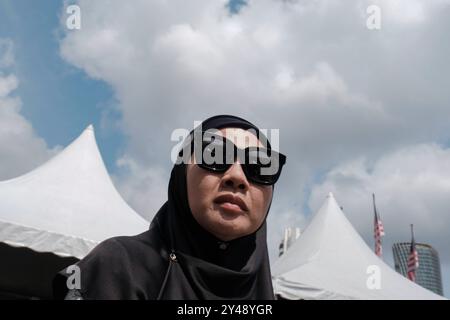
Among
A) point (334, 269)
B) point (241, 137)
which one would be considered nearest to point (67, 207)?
point (334, 269)

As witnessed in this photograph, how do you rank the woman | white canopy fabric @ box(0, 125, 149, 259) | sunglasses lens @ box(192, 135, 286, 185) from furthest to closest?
white canopy fabric @ box(0, 125, 149, 259)
sunglasses lens @ box(192, 135, 286, 185)
the woman

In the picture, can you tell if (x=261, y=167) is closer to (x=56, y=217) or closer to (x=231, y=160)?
(x=231, y=160)

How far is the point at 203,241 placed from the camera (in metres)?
1.13

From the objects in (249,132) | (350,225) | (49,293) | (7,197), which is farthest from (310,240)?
(249,132)

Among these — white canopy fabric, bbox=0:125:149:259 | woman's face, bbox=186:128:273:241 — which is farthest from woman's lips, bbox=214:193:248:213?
white canopy fabric, bbox=0:125:149:259

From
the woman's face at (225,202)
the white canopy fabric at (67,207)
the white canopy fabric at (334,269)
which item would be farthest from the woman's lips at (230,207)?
the white canopy fabric at (334,269)

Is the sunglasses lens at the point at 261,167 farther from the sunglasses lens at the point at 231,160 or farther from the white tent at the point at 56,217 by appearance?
the white tent at the point at 56,217

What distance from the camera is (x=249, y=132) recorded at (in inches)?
49.7

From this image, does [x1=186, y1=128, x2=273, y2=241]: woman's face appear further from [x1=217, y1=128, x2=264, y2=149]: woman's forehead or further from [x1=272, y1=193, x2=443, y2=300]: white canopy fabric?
[x1=272, y1=193, x2=443, y2=300]: white canopy fabric

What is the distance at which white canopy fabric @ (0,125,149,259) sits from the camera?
3512 millimetres

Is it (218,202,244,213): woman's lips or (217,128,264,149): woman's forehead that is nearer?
(218,202,244,213): woman's lips

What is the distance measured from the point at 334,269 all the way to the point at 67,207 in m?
3.14

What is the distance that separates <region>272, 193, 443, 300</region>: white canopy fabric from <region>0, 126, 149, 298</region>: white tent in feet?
6.07
